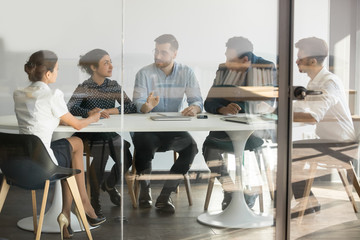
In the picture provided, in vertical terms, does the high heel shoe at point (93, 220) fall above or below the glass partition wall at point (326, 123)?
below

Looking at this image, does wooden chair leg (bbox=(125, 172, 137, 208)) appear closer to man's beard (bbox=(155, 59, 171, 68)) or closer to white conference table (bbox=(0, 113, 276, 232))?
white conference table (bbox=(0, 113, 276, 232))

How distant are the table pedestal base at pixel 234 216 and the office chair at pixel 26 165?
0.97m

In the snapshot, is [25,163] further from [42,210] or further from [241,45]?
[241,45]

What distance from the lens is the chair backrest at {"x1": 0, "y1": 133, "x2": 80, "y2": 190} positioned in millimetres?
3330

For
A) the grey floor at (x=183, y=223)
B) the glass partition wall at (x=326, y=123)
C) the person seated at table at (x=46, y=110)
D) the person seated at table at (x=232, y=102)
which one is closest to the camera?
the person seated at table at (x=46, y=110)

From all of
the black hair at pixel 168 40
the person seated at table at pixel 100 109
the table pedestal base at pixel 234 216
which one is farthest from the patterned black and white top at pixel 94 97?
the table pedestal base at pixel 234 216

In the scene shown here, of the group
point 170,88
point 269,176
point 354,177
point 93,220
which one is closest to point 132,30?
point 170,88

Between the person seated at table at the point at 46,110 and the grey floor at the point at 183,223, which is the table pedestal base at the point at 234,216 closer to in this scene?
the grey floor at the point at 183,223

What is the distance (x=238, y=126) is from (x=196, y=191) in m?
0.49

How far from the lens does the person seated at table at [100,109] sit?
338 cm

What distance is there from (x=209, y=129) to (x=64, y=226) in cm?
105

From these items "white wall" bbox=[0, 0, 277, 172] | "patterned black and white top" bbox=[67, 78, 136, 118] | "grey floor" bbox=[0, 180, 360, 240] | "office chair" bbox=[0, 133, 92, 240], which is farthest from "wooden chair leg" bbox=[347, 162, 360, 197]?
"office chair" bbox=[0, 133, 92, 240]

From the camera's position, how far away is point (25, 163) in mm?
3340

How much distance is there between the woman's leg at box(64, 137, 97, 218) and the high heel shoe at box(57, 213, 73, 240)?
134 mm
